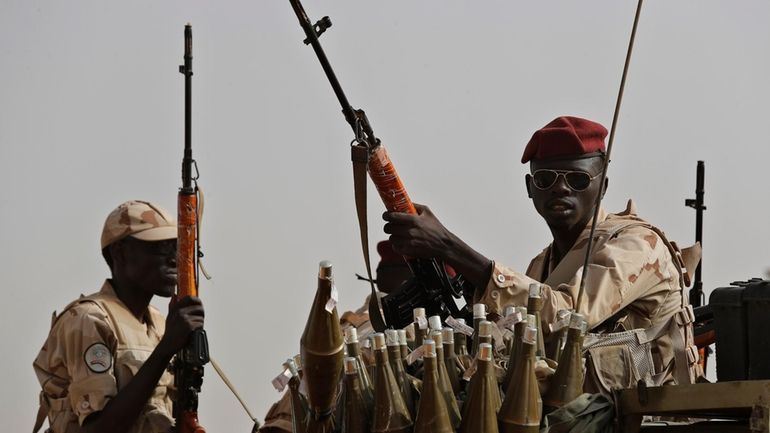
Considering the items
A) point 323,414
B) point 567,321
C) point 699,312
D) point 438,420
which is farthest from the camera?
point 699,312

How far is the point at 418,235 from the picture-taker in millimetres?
4762

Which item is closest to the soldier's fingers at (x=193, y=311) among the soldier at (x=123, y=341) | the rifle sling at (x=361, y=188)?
the soldier at (x=123, y=341)

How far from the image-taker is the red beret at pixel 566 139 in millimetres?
5297

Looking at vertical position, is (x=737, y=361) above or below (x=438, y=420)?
above

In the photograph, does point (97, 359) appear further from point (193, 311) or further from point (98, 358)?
point (193, 311)

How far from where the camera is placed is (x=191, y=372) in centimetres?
620

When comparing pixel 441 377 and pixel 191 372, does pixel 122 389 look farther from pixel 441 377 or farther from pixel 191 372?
pixel 441 377

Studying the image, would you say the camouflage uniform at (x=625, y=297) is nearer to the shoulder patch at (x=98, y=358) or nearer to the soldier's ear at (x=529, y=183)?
the soldier's ear at (x=529, y=183)

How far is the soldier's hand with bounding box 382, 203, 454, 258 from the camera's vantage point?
475 centimetres

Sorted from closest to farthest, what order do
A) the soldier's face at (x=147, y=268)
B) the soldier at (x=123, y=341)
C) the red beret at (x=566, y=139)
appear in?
the red beret at (x=566, y=139) < the soldier at (x=123, y=341) < the soldier's face at (x=147, y=268)

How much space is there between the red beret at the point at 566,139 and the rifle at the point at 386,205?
637mm

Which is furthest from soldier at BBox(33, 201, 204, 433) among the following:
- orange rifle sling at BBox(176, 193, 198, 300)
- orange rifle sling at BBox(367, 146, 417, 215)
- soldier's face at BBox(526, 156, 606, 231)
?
soldier's face at BBox(526, 156, 606, 231)

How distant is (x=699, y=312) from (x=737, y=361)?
1.06 metres

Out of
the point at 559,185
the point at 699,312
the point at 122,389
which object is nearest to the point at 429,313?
the point at 559,185
